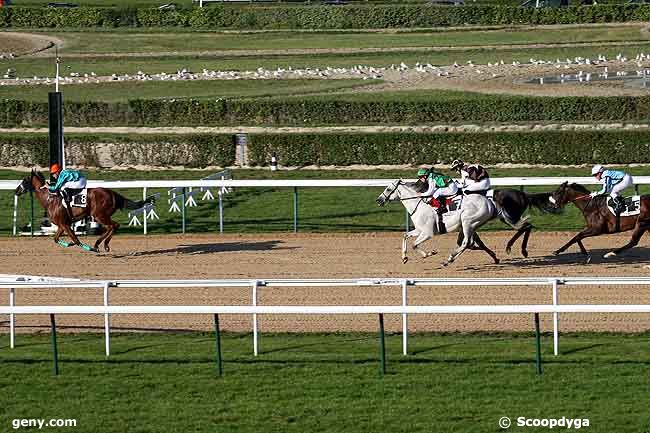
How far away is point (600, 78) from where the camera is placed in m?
38.9

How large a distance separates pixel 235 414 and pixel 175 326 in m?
3.54

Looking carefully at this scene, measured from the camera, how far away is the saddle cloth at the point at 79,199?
16.8 m

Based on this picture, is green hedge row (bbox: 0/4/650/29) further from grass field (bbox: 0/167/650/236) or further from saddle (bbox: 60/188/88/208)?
saddle (bbox: 60/188/88/208)

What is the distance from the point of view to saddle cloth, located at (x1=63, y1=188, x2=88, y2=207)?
1678cm

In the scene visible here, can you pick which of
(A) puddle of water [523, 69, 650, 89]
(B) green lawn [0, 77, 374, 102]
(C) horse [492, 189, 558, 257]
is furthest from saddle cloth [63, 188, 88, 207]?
(A) puddle of water [523, 69, 650, 89]

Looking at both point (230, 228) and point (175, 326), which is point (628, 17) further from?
point (175, 326)

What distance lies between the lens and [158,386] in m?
10.1

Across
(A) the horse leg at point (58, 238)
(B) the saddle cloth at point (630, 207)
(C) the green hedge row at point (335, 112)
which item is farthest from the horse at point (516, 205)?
(C) the green hedge row at point (335, 112)

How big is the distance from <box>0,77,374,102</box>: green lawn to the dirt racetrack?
68.3 ft

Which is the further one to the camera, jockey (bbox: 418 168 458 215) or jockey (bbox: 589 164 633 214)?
jockey (bbox: 418 168 458 215)

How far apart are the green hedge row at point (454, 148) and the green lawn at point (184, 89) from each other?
1288 centimetres

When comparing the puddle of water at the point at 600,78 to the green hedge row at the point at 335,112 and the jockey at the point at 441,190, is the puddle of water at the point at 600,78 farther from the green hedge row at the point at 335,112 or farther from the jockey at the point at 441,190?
the jockey at the point at 441,190

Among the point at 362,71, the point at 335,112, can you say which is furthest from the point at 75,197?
the point at 362,71

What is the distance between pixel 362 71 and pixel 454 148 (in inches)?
732
